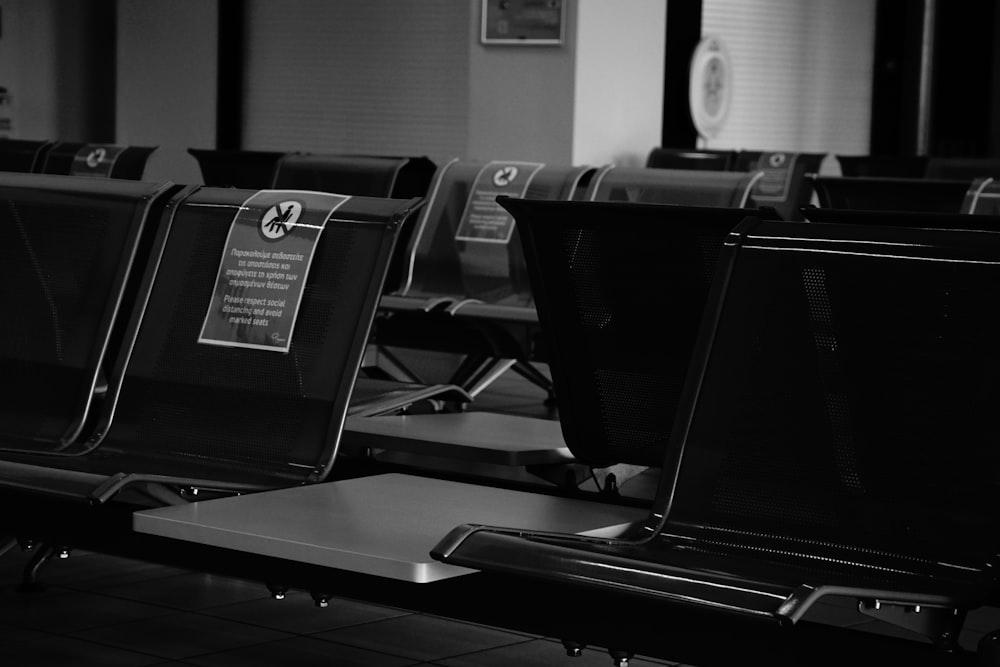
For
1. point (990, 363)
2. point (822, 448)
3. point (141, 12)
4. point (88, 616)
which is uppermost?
point (141, 12)

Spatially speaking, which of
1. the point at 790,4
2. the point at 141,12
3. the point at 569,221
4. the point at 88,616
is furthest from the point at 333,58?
the point at 569,221

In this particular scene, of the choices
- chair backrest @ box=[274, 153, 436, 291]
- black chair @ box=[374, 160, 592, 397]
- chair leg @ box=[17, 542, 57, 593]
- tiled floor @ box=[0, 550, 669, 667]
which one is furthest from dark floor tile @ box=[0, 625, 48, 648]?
chair backrest @ box=[274, 153, 436, 291]

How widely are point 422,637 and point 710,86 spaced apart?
7.92 meters

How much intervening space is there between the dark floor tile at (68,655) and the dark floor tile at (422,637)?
0.44 metres

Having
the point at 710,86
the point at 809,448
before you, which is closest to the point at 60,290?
the point at 809,448

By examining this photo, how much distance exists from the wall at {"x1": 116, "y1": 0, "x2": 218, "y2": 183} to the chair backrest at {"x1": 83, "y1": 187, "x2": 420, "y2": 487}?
873cm

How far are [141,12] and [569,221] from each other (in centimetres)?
993

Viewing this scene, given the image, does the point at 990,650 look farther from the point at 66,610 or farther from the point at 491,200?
the point at 491,200

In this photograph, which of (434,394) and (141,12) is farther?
(141,12)

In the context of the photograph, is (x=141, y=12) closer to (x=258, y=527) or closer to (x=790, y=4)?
(x=790, y=4)

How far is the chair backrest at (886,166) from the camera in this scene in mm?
8156

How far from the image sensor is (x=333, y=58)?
11.4 meters

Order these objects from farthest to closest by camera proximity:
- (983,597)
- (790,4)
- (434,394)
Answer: (790,4)
(434,394)
(983,597)

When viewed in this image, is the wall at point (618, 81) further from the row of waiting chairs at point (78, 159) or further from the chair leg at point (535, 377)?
the row of waiting chairs at point (78, 159)
